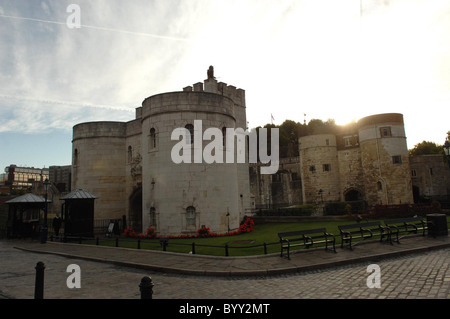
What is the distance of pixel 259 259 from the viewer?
1085 cm

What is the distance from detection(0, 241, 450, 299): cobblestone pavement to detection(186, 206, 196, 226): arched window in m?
8.47

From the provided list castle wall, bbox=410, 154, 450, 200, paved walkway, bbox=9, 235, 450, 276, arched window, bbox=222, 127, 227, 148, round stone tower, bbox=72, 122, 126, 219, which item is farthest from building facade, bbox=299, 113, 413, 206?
round stone tower, bbox=72, 122, 126, 219

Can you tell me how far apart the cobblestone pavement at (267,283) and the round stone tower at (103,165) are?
50.1ft

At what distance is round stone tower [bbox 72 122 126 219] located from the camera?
2598cm

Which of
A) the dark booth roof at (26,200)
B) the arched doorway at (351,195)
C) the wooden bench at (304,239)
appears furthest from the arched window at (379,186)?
the dark booth roof at (26,200)

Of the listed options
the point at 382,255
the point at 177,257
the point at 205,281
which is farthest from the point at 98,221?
the point at 382,255

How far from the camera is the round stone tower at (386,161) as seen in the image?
3266cm

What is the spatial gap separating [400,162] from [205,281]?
3179 centimetres

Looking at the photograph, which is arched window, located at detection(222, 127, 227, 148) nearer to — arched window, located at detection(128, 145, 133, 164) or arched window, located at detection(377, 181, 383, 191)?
arched window, located at detection(128, 145, 133, 164)

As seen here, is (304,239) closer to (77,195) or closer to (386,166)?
(77,195)

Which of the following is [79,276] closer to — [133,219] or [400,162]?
[133,219]

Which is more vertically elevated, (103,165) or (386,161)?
(386,161)

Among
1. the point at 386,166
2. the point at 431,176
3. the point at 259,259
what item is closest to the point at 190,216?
the point at 259,259

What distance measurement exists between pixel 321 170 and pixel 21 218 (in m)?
34.4
